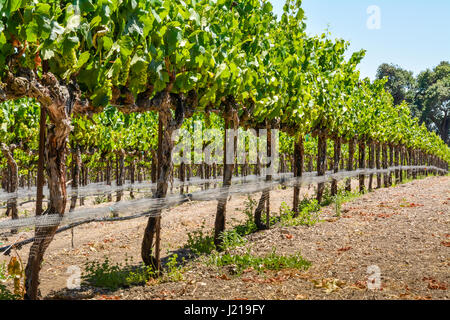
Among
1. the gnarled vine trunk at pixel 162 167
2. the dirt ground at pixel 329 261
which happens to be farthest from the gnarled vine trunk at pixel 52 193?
the gnarled vine trunk at pixel 162 167

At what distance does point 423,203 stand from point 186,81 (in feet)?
29.1

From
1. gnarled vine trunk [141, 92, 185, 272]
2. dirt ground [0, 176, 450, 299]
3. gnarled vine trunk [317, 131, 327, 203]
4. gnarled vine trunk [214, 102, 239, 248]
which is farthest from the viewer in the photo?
gnarled vine trunk [317, 131, 327, 203]

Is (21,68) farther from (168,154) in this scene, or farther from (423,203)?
(423,203)

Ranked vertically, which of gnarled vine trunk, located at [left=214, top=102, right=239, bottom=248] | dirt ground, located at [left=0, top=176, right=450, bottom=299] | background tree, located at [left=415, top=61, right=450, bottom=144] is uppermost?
background tree, located at [left=415, top=61, right=450, bottom=144]

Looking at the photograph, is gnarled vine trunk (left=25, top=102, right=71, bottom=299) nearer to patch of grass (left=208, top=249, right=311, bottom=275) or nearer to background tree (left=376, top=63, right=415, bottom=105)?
patch of grass (left=208, top=249, right=311, bottom=275)

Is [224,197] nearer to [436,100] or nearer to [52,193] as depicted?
[52,193]

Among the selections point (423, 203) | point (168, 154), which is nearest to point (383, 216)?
point (423, 203)

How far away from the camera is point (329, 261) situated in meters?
5.79

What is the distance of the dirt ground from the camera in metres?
4.47

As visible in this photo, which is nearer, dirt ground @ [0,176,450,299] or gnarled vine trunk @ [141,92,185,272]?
dirt ground @ [0,176,450,299]

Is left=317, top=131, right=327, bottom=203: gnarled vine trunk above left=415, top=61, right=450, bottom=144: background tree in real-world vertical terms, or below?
below

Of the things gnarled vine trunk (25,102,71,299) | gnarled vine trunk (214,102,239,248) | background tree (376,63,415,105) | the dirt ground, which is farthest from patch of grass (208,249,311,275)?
background tree (376,63,415,105)

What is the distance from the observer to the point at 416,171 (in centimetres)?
3388

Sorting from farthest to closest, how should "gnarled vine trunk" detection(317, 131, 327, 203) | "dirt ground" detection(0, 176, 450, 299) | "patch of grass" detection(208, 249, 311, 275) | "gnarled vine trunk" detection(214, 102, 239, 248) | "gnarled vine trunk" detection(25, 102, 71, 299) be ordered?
1. "gnarled vine trunk" detection(317, 131, 327, 203)
2. "gnarled vine trunk" detection(214, 102, 239, 248)
3. "patch of grass" detection(208, 249, 311, 275)
4. "dirt ground" detection(0, 176, 450, 299)
5. "gnarled vine trunk" detection(25, 102, 71, 299)
